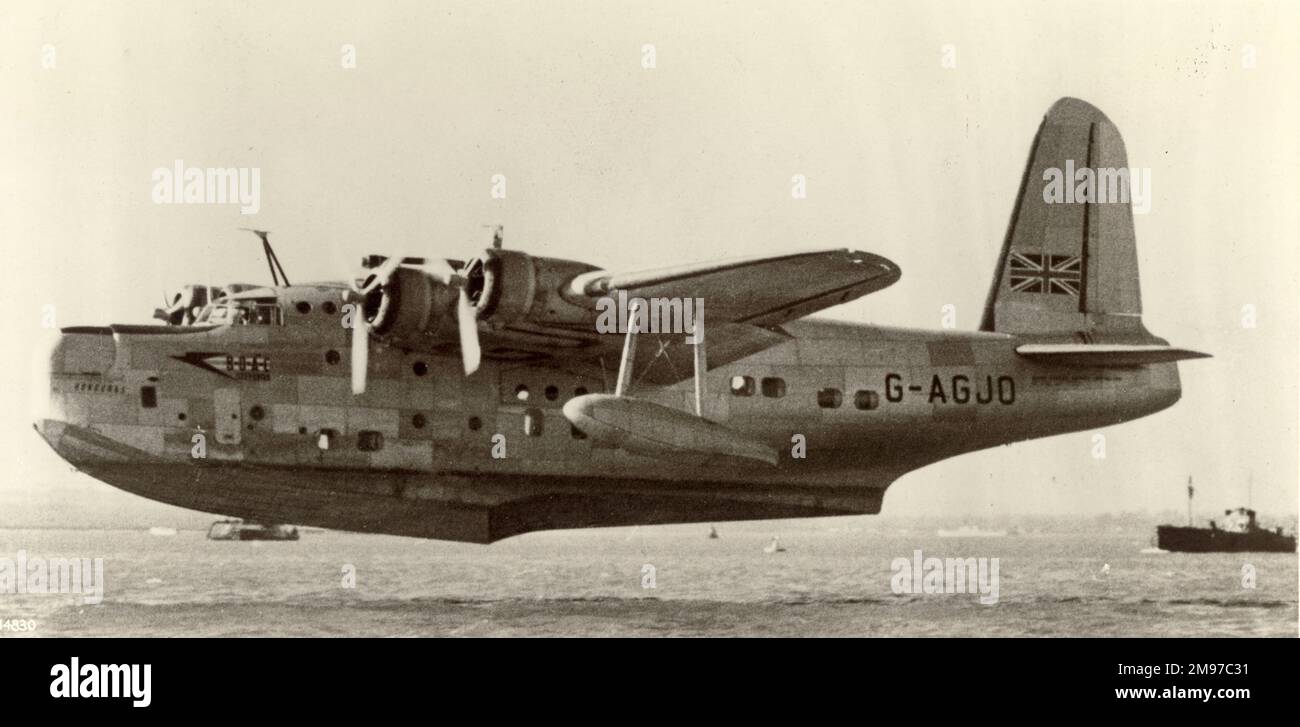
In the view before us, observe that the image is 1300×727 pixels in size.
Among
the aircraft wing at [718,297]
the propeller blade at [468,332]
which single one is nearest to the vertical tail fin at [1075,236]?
the aircraft wing at [718,297]

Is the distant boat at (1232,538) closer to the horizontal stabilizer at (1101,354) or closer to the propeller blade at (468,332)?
the horizontal stabilizer at (1101,354)

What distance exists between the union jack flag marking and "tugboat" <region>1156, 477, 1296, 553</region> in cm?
3563

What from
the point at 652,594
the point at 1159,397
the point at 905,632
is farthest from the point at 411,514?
the point at 652,594

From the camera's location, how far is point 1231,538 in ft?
160

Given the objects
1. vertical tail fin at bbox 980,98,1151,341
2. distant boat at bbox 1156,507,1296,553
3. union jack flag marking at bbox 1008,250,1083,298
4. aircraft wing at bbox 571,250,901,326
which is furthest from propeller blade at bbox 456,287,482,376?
distant boat at bbox 1156,507,1296,553

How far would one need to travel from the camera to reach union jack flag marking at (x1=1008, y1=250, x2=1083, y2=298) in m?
17.0

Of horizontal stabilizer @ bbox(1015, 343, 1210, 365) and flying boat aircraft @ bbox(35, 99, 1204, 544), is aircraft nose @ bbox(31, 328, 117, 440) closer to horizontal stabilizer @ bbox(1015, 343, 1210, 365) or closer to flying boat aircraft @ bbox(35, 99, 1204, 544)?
flying boat aircraft @ bbox(35, 99, 1204, 544)

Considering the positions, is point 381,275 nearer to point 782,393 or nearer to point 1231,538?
point 782,393

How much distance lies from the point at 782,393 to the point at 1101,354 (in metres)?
3.71

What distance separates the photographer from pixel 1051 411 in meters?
16.0

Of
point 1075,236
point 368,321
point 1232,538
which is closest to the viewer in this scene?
point 368,321

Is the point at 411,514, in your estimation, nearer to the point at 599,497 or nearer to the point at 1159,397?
the point at 599,497

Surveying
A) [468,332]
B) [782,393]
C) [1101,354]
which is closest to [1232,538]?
[1101,354]

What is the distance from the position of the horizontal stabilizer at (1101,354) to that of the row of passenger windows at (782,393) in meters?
2.01
